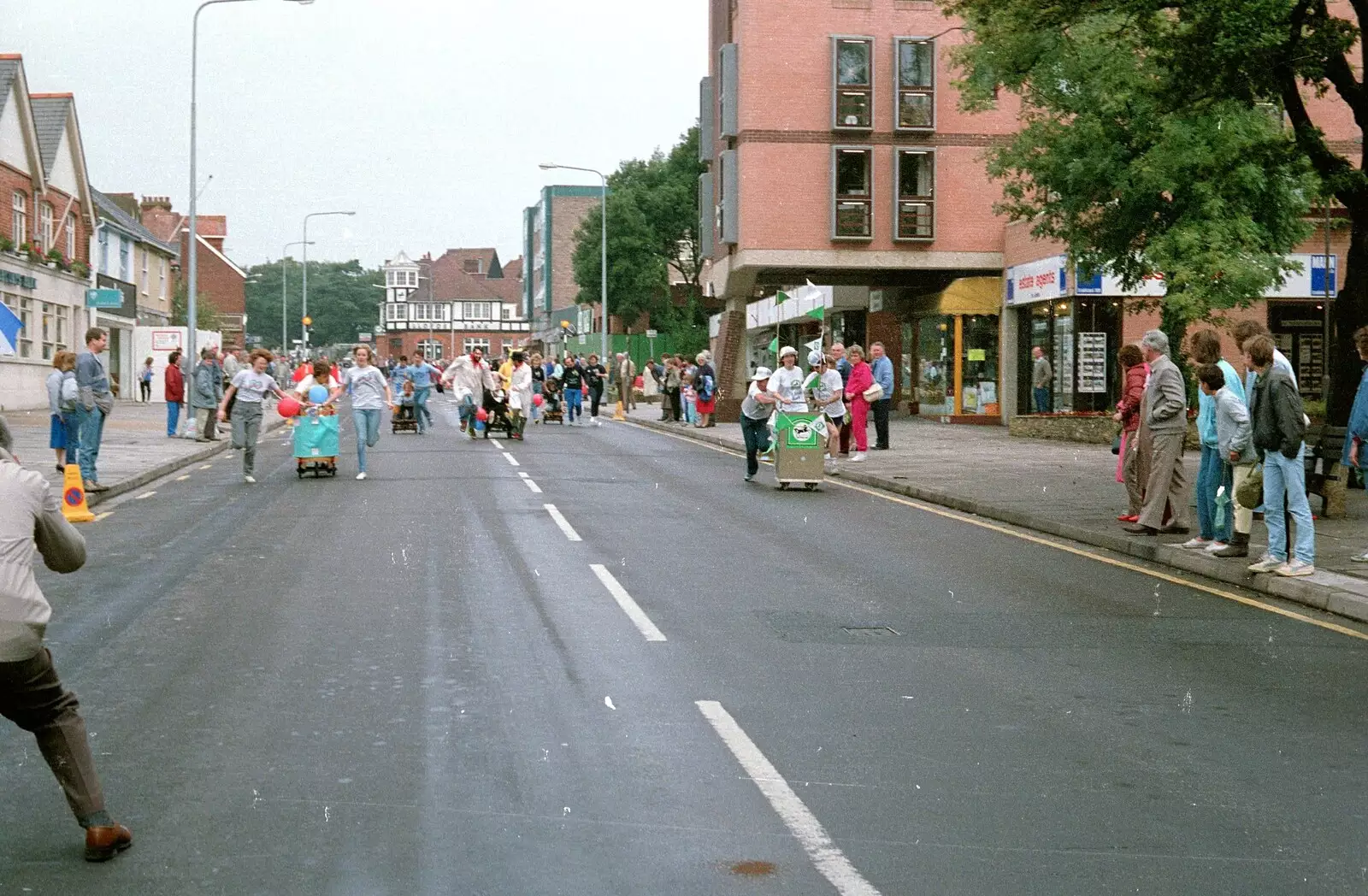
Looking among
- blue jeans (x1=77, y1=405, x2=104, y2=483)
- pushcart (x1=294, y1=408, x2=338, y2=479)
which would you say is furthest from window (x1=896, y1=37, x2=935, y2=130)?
blue jeans (x1=77, y1=405, x2=104, y2=483)

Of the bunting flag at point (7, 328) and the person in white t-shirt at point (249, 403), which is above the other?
the bunting flag at point (7, 328)

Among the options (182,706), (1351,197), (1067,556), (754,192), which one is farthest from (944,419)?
(182,706)

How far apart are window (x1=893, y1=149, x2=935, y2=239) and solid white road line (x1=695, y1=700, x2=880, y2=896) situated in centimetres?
3686

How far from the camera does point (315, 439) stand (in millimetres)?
20969

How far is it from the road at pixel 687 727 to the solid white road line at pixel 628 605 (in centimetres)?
5

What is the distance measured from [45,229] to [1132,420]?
41649mm

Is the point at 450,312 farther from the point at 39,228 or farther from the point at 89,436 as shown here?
the point at 89,436

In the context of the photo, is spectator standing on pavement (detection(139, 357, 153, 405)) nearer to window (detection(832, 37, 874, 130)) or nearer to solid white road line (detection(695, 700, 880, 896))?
window (detection(832, 37, 874, 130))

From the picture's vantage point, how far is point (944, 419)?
41.5 meters

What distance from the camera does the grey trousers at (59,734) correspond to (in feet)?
15.8

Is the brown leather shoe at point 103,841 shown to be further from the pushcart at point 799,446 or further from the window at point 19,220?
the window at point 19,220

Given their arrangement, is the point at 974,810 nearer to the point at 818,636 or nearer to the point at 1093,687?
the point at 1093,687

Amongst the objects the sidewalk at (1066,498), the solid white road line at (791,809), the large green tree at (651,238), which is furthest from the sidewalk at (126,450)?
the large green tree at (651,238)

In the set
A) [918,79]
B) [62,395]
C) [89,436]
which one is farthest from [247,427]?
[918,79]
